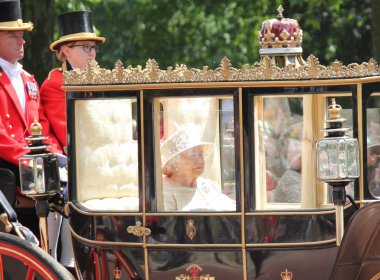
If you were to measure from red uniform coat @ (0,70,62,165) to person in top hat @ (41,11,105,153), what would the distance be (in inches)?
2.2

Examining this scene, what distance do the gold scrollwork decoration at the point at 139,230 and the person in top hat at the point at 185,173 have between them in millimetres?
164

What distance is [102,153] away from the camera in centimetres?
712

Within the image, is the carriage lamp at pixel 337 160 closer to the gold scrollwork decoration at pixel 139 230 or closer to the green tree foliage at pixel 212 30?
the gold scrollwork decoration at pixel 139 230

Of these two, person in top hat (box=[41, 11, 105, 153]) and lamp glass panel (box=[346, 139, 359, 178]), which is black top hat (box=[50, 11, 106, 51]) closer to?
person in top hat (box=[41, 11, 105, 153])

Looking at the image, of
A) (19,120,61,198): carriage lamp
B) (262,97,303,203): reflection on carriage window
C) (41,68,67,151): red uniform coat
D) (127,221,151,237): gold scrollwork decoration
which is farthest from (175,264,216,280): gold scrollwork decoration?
(41,68,67,151): red uniform coat

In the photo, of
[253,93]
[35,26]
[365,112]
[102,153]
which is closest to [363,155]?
[365,112]

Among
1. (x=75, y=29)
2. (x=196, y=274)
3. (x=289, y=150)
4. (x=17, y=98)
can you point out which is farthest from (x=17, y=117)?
(x=289, y=150)

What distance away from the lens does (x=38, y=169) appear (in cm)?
703

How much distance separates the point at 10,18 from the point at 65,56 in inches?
18.5

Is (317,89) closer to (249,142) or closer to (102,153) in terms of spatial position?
(249,142)

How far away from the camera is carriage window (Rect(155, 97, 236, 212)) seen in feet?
22.6

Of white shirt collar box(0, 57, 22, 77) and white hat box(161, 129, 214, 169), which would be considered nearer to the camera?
white hat box(161, 129, 214, 169)

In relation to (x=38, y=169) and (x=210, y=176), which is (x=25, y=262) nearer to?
(x=38, y=169)

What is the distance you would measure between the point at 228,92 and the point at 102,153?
2.86ft
